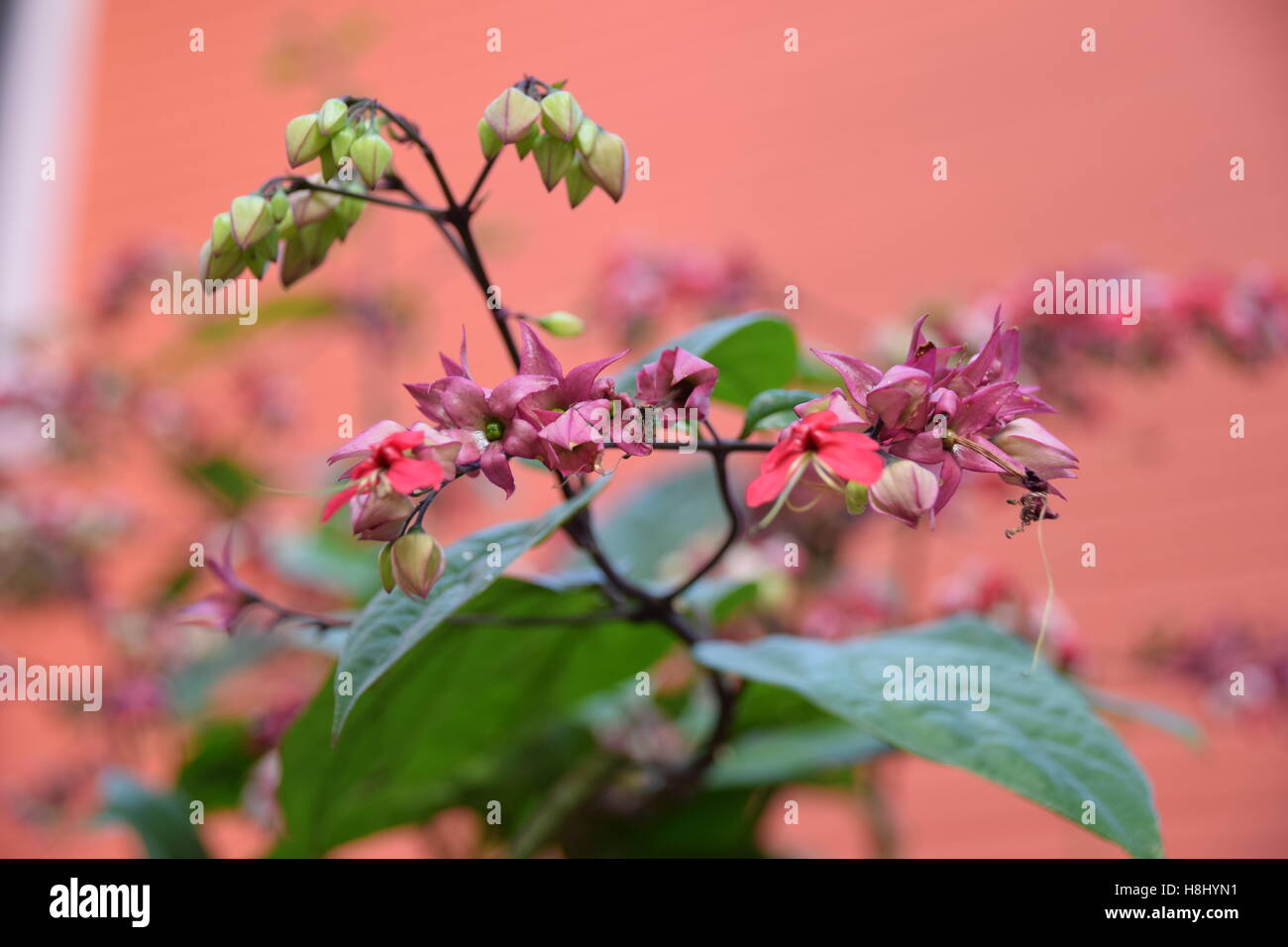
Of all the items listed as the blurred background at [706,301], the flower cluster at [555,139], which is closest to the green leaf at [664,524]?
the blurred background at [706,301]

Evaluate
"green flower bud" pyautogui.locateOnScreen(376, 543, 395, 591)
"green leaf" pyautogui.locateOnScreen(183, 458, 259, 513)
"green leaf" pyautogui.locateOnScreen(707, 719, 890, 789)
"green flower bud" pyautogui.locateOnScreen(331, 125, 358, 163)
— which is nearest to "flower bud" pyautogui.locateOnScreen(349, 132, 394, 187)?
"green flower bud" pyautogui.locateOnScreen(331, 125, 358, 163)

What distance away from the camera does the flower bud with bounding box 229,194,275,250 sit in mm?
276

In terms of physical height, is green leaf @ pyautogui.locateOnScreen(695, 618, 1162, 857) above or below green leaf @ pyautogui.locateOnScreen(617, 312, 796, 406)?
below

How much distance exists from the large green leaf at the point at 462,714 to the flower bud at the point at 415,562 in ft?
0.24

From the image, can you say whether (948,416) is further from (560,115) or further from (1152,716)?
(1152,716)

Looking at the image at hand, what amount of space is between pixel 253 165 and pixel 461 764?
6.64ft

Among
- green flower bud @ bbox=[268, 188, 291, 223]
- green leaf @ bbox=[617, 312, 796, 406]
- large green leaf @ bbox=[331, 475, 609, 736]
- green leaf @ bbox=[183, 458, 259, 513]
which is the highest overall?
green flower bud @ bbox=[268, 188, 291, 223]

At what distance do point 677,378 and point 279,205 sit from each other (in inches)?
5.2

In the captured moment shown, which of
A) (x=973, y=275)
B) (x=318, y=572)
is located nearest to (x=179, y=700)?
(x=318, y=572)

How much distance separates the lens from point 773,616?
0.64m

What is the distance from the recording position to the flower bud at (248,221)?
0.28 meters

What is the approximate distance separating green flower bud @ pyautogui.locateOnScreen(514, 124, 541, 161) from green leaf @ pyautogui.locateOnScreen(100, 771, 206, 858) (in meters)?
0.38

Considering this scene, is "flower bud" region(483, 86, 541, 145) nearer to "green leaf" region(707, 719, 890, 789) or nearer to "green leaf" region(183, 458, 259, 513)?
"green leaf" region(707, 719, 890, 789)

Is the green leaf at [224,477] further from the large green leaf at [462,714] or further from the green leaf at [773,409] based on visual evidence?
the green leaf at [773,409]
